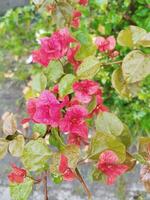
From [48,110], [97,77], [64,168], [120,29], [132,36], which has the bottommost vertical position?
[97,77]

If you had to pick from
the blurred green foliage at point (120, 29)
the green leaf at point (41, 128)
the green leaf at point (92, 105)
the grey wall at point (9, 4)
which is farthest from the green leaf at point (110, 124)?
→ the grey wall at point (9, 4)

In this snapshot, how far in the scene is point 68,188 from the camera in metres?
2.10

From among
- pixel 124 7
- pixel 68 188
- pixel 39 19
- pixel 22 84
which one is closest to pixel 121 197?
pixel 68 188

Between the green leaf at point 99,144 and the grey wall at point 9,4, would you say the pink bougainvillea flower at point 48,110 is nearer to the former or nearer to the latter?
the green leaf at point 99,144

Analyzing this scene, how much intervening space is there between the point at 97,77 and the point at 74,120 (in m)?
1.35

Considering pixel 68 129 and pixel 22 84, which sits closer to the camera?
pixel 68 129

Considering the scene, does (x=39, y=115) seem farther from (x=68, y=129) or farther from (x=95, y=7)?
(x=95, y=7)

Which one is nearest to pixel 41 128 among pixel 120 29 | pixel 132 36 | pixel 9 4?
pixel 132 36

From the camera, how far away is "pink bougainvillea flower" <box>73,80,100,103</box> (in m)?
1.02

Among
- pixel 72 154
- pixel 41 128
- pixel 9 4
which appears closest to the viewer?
pixel 72 154

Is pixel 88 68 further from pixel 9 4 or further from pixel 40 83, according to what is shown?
pixel 9 4

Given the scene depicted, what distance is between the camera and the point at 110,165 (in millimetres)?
982

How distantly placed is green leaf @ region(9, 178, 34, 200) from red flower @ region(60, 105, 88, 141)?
0.51 feet

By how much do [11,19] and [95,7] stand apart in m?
0.75
